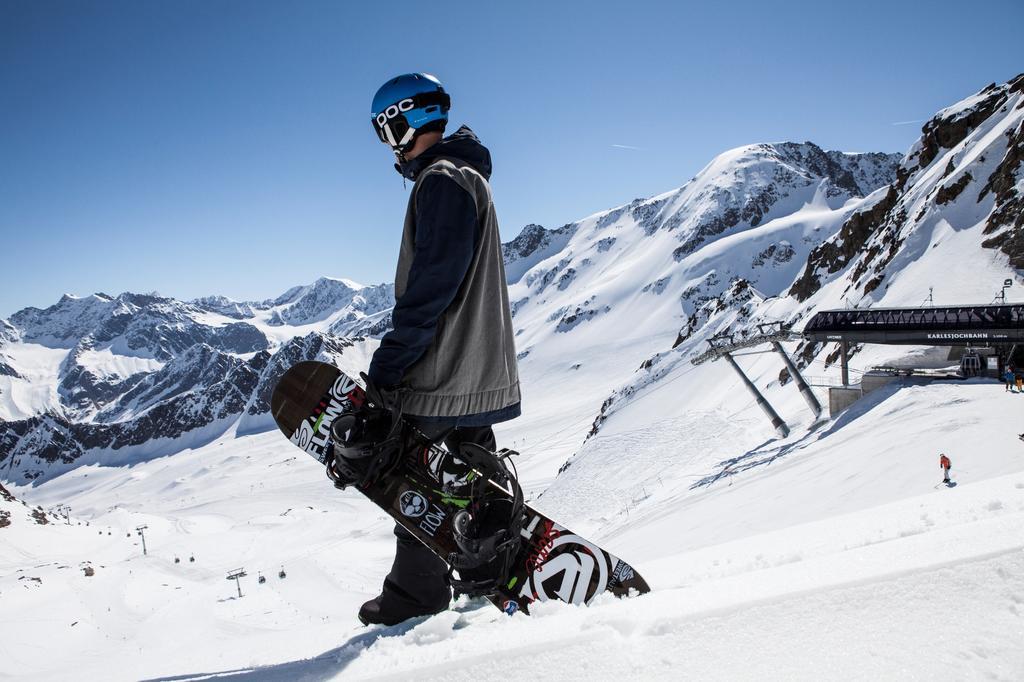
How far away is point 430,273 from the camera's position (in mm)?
3088

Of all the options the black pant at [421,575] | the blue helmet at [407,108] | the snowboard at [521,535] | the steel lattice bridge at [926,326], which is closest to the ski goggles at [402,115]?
the blue helmet at [407,108]

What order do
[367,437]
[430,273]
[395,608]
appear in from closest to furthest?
[430,273] < [367,437] < [395,608]

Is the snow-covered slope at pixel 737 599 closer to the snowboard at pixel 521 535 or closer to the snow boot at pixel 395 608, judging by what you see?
the snow boot at pixel 395 608

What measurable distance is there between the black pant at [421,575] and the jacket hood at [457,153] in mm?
1646

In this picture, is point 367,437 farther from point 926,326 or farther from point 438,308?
point 926,326

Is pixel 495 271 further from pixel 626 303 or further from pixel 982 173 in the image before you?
pixel 626 303

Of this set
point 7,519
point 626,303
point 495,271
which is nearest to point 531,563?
point 495,271

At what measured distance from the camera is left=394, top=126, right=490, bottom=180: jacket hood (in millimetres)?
3439

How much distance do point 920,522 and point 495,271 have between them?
2639mm

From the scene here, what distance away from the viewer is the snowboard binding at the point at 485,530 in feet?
10.4

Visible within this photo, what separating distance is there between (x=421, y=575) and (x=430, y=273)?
2.03 metres

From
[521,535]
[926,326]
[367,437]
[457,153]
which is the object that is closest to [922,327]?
[926,326]

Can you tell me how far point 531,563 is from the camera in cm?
354

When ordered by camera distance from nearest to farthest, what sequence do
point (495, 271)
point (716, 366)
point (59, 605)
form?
1. point (495, 271)
2. point (59, 605)
3. point (716, 366)
